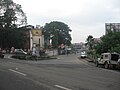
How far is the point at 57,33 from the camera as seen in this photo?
154 m

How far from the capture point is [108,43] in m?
55.5

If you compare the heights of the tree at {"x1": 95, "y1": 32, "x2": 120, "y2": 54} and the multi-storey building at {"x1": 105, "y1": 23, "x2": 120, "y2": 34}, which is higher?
the multi-storey building at {"x1": 105, "y1": 23, "x2": 120, "y2": 34}

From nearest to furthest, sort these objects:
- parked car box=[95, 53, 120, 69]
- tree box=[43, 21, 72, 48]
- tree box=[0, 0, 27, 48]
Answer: parked car box=[95, 53, 120, 69], tree box=[0, 0, 27, 48], tree box=[43, 21, 72, 48]

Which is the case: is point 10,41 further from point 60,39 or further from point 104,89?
point 104,89

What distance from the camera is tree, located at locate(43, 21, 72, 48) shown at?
151500mm

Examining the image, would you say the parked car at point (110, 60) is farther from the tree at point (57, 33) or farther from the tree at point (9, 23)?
the tree at point (57, 33)

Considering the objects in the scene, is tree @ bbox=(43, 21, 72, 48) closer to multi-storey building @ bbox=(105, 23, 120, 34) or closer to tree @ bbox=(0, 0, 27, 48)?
tree @ bbox=(0, 0, 27, 48)

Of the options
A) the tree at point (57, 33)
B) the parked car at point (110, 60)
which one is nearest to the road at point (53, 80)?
the parked car at point (110, 60)

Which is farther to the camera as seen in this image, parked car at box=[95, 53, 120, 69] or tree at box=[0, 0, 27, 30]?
tree at box=[0, 0, 27, 30]

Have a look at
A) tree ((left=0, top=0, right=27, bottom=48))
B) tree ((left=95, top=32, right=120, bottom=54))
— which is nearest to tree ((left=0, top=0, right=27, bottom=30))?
tree ((left=0, top=0, right=27, bottom=48))

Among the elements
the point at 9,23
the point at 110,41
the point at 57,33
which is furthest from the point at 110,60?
the point at 57,33

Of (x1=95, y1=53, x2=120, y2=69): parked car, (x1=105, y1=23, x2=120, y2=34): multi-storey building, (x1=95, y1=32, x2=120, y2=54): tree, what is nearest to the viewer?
(x1=95, y1=53, x2=120, y2=69): parked car

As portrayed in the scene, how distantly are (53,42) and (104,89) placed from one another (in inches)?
5462

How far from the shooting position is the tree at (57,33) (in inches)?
5965
